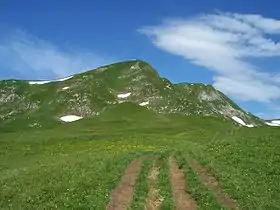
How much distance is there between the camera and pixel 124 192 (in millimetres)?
35062

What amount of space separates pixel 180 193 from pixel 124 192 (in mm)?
3969

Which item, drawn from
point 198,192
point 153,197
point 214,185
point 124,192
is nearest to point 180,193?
point 198,192

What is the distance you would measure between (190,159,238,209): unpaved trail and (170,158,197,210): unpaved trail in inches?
62.5

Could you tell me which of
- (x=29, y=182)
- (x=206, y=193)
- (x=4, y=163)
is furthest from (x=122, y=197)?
(x=4, y=163)

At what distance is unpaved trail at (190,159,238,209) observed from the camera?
3188 centimetres

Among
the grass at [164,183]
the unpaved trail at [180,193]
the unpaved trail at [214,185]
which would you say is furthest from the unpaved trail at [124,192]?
the unpaved trail at [214,185]

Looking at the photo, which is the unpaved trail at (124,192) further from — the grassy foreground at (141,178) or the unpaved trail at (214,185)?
the unpaved trail at (214,185)

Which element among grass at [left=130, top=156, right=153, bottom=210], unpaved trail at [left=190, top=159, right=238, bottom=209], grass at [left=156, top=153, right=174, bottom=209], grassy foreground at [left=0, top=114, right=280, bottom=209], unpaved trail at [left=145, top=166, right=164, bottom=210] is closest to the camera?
grass at [left=130, top=156, right=153, bottom=210]

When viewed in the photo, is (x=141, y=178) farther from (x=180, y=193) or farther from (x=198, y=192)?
(x=198, y=192)

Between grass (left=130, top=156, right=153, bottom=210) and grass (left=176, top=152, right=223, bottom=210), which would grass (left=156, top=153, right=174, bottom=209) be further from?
grass (left=176, top=152, right=223, bottom=210)

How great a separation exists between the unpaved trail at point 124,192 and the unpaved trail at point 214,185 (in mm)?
5459

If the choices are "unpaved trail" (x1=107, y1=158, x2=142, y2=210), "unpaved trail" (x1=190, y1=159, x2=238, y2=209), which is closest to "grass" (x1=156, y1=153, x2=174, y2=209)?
"unpaved trail" (x1=107, y1=158, x2=142, y2=210)

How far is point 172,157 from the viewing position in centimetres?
5416

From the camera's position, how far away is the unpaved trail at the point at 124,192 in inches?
1225
